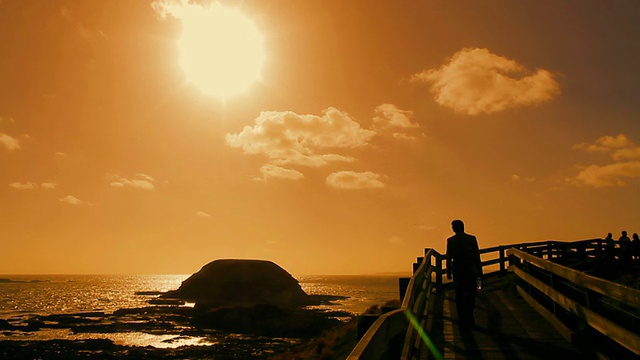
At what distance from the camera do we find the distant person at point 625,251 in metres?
21.9

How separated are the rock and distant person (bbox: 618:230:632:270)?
9101cm

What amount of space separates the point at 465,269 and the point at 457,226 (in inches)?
36.5

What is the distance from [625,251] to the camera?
22.2 metres

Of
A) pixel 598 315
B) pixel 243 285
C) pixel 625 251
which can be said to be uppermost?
pixel 625 251

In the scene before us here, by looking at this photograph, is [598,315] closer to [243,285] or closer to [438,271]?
[438,271]

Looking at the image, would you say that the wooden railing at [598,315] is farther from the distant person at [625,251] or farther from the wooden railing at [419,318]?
the distant person at [625,251]

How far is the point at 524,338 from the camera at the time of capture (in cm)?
851

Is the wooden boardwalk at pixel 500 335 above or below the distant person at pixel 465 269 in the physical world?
below

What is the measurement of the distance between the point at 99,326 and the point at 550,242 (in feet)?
218

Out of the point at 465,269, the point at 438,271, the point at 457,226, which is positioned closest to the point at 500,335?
the point at 465,269

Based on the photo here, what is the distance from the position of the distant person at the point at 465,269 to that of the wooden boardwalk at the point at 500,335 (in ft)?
1.20

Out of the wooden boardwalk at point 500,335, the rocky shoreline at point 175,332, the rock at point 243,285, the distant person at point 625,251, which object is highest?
the distant person at point 625,251

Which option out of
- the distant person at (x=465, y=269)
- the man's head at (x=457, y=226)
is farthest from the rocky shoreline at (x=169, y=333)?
the man's head at (x=457, y=226)

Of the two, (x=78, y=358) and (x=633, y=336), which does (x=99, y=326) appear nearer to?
(x=78, y=358)
